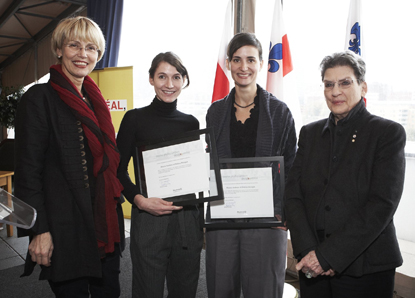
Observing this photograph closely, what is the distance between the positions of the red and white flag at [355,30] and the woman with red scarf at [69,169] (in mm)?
2059

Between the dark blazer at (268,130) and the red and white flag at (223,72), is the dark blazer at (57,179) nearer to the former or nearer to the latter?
the dark blazer at (268,130)

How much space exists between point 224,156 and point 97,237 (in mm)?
769

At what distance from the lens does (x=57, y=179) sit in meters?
Answer: 1.57

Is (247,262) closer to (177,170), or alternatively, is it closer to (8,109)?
(177,170)

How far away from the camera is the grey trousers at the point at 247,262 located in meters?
1.74

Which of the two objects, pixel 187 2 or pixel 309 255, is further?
pixel 187 2

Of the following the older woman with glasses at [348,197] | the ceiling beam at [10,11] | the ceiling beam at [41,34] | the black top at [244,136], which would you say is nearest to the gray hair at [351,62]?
the older woman with glasses at [348,197]

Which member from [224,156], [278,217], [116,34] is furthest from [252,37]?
[116,34]

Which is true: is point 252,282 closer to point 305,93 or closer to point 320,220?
point 320,220

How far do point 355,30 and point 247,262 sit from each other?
213 centimetres

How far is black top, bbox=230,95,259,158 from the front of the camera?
1792mm

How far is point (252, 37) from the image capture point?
1819 millimetres

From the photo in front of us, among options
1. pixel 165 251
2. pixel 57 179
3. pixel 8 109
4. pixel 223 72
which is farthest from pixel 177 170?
pixel 8 109

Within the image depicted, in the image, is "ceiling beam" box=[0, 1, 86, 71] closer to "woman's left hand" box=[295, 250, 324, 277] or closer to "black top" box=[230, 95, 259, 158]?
"black top" box=[230, 95, 259, 158]
